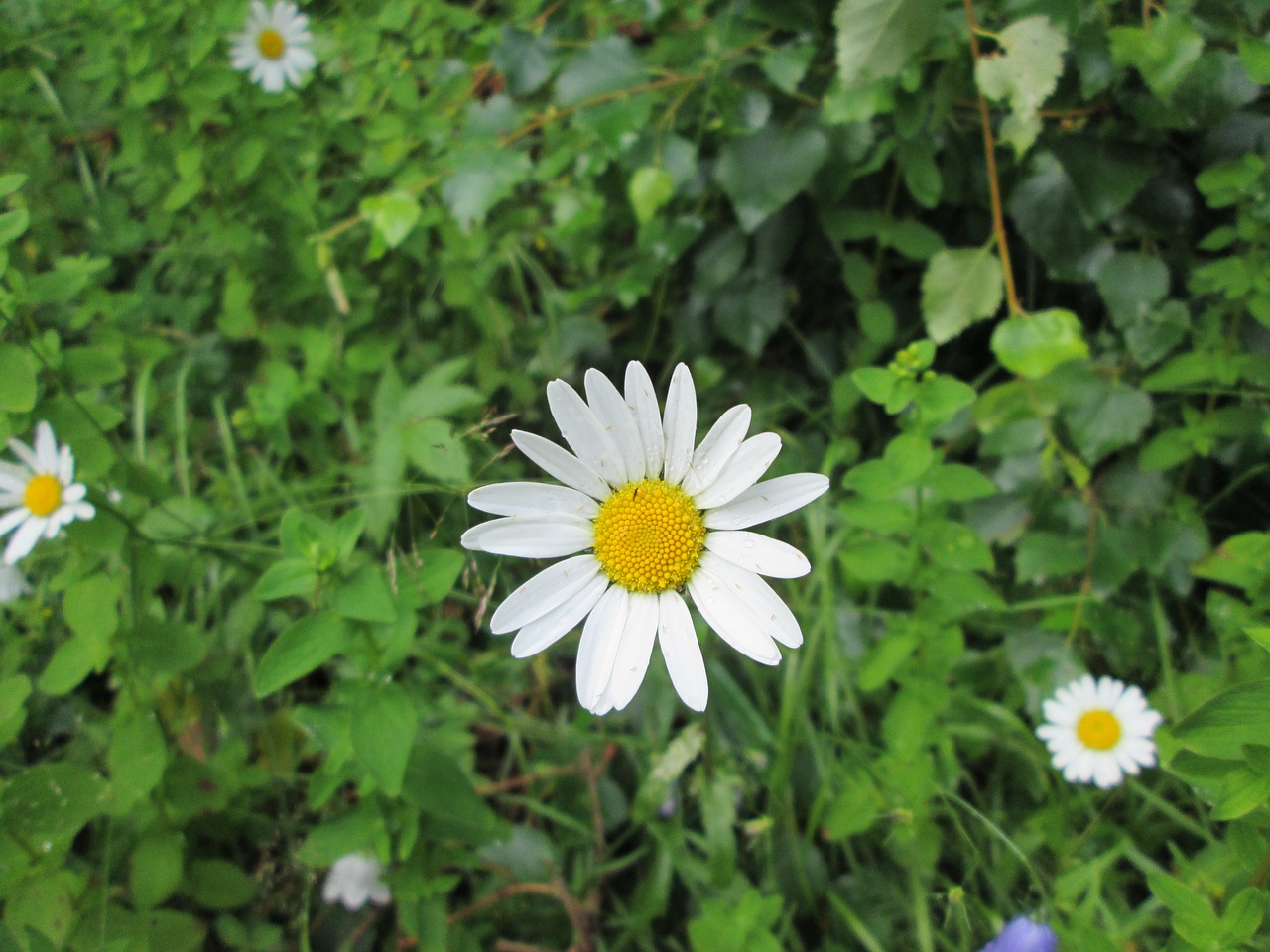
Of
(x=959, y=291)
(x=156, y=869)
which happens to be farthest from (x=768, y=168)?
(x=156, y=869)

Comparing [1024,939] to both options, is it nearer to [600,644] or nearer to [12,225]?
[600,644]

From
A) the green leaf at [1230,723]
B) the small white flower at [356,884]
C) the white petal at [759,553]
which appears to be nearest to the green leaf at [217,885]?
the small white flower at [356,884]

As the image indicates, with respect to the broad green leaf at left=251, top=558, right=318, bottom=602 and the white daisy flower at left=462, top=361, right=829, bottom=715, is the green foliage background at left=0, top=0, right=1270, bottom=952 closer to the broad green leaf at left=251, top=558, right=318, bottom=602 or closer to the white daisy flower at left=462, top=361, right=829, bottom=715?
the broad green leaf at left=251, top=558, right=318, bottom=602

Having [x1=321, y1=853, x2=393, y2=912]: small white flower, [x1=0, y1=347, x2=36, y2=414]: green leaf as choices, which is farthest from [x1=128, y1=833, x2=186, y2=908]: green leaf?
[x1=0, y1=347, x2=36, y2=414]: green leaf

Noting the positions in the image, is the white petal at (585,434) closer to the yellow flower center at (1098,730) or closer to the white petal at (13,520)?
the yellow flower center at (1098,730)

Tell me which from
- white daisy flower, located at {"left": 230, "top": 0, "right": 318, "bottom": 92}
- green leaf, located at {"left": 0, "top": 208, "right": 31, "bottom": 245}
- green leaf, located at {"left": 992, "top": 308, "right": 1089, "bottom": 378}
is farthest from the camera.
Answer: white daisy flower, located at {"left": 230, "top": 0, "right": 318, "bottom": 92}

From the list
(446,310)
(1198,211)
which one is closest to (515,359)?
(446,310)
